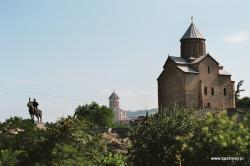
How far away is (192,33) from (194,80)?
716 cm

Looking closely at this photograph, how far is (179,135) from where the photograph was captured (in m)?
21.5

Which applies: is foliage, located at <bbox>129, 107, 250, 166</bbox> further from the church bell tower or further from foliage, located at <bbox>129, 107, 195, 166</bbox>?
the church bell tower

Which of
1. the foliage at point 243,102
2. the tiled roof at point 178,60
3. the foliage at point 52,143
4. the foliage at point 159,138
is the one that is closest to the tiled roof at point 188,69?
the tiled roof at point 178,60

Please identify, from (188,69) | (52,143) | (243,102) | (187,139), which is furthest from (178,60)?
(52,143)

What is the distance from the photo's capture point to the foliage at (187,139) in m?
19.7

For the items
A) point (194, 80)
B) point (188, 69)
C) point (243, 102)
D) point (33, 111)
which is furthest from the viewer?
point (243, 102)

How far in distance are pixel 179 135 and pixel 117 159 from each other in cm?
465

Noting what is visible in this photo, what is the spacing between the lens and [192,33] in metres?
59.2

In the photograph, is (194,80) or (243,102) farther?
Answer: (243,102)

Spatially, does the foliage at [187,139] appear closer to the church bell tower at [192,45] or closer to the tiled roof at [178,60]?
the tiled roof at [178,60]

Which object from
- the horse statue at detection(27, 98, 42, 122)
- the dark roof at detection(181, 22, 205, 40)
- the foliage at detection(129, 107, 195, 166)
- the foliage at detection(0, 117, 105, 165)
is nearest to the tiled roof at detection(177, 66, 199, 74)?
the dark roof at detection(181, 22, 205, 40)

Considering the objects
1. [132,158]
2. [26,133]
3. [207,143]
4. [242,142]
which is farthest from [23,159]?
[242,142]

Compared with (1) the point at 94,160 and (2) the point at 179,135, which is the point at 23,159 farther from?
(2) the point at 179,135

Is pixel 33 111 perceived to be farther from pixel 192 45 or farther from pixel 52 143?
pixel 192 45
